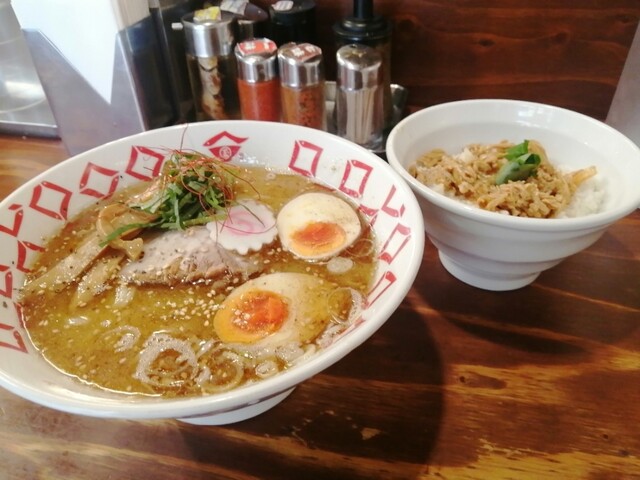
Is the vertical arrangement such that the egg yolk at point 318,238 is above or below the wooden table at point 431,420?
above

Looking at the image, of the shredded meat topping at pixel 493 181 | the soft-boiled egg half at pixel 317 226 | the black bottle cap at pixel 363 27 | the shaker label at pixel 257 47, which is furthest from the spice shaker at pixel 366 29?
the soft-boiled egg half at pixel 317 226

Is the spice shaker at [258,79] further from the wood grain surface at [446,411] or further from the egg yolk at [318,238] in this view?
the wood grain surface at [446,411]

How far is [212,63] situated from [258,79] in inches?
7.8

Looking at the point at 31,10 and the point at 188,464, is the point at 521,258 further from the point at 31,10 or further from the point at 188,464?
the point at 31,10

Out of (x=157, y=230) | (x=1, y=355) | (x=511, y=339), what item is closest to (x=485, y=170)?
(x=511, y=339)

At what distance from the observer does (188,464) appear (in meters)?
0.88

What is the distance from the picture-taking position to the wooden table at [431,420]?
860mm

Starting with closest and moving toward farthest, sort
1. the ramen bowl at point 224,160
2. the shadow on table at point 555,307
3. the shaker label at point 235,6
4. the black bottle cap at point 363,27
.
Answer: the ramen bowl at point 224,160 < the shadow on table at point 555,307 < the black bottle cap at point 363,27 < the shaker label at point 235,6

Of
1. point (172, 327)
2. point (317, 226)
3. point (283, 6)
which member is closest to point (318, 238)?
point (317, 226)

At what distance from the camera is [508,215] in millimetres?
947

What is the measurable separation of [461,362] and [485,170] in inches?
19.0

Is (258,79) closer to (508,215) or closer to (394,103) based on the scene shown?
(394,103)

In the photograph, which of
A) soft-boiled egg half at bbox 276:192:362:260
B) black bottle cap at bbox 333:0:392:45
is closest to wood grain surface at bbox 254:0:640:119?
black bottle cap at bbox 333:0:392:45

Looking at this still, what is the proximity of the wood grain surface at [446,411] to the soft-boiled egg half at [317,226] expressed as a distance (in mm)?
211
